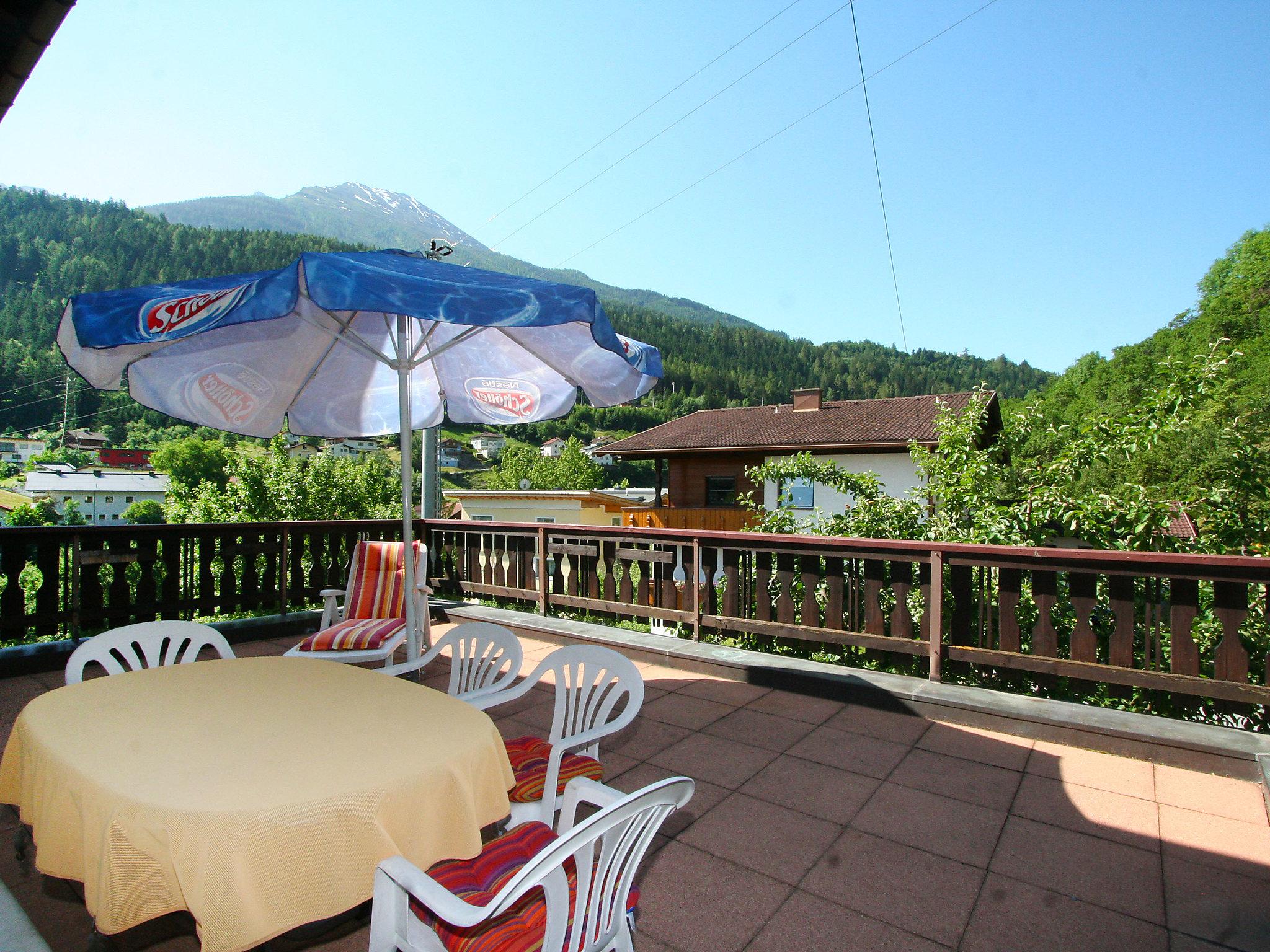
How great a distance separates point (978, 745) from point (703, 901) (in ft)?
5.75

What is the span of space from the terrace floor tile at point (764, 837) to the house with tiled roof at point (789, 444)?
52.1ft

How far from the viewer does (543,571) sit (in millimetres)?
5441

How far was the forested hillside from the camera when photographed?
185 feet

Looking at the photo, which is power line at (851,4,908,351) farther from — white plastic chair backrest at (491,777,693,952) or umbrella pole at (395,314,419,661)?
white plastic chair backrest at (491,777,693,952)

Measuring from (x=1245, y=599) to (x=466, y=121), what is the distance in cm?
1406

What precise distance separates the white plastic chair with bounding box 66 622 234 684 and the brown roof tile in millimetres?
17755

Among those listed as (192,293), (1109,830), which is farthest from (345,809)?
(1109,830)

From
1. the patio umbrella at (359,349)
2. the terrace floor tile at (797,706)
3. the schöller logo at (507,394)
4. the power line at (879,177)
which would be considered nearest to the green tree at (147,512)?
the power line at (879,177)

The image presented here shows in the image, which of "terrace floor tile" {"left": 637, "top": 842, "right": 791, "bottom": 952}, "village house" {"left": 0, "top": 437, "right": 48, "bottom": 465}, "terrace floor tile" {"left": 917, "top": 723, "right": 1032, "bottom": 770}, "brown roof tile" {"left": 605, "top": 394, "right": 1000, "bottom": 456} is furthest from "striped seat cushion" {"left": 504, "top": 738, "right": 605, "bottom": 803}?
"village house" {"left": 0, "top": 437, "right": 48, "bottom": 465}

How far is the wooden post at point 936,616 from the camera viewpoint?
11.7ft

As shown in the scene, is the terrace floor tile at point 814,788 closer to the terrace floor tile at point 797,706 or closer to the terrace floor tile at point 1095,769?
the terrace floor tile at point 797,706

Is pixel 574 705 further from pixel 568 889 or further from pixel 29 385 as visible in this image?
pixel 29 385

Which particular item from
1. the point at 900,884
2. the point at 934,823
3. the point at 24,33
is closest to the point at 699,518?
the point at 934,823

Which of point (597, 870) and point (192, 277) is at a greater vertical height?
point (192, 277)
